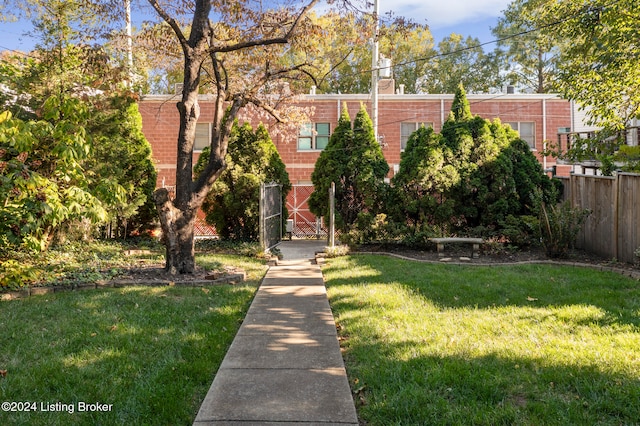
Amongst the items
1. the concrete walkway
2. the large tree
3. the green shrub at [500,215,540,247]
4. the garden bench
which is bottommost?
the concrete walkway

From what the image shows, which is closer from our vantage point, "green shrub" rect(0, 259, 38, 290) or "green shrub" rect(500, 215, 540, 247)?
"green shrub" rect(0, 259, 38, 290)

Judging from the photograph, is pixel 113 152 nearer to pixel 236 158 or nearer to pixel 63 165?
pixel 236 158

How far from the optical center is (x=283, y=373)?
4.34 m

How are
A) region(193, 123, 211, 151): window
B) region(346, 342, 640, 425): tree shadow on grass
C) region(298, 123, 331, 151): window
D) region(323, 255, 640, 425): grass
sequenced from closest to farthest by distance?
region(346, 342, 640, 425): tree shadow on grass
region(323, 255, 640, 425): grass
region(193, 123, 211, 151): window
region(298, 123, 331, 151): window

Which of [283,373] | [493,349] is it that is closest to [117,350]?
[283,373]

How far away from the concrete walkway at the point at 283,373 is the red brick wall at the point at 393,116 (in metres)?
15.9

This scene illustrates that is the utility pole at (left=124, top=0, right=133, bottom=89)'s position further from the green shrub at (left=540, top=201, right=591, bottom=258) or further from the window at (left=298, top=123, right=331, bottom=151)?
the window at (left=298, top=123, right=331, bottom=151)

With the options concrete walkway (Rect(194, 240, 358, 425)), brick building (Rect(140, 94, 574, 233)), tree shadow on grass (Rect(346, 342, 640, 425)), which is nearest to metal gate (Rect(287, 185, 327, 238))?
brick building (Rect(140, 94, 574, 233))

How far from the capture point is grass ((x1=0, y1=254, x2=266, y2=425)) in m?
3.63

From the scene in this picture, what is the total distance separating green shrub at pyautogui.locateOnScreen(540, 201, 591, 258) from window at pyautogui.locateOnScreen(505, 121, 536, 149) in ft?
44.1

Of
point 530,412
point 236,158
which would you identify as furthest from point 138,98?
point 530,412

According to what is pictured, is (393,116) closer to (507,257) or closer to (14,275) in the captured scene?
(507,257)

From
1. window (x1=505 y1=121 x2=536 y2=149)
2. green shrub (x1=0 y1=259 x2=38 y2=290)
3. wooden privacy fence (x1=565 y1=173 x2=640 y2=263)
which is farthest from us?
window (x1=505 y1=121 x2=536 y2=149)

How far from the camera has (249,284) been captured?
27.8 feet
